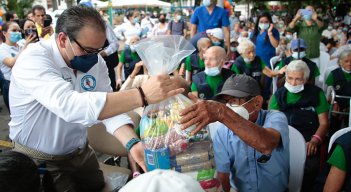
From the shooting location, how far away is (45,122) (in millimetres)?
1894

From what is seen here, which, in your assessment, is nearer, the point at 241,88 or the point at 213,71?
the point at 241,88

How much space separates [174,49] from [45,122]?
3.11 ft

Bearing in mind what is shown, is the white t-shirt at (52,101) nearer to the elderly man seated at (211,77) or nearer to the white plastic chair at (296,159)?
the white plastic chair at (296,159)

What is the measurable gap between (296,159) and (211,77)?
202 centimetres

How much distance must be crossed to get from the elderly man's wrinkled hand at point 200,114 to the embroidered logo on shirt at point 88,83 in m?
0.93

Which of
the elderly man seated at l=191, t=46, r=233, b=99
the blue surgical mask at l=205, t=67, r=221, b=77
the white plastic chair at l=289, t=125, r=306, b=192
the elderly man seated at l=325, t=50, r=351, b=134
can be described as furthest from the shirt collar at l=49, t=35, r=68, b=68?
the elderly man seated at l=325, t=50, r=351, b=134

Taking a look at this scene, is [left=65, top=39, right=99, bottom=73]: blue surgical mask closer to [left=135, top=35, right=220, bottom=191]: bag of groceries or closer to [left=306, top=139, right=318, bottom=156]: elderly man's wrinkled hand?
[left=135, top=35, right=220, bottom=191]: bag of groceries

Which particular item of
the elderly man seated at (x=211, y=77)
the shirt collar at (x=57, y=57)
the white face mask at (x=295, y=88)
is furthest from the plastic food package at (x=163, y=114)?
the elderly man seated at (x=211, y=77)

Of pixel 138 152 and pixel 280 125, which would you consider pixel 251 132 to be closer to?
pixel 280 125

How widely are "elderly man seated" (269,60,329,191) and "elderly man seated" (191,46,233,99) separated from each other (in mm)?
766

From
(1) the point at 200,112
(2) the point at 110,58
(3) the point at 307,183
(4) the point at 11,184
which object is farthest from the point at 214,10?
(4) the point at 11,184

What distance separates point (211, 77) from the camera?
405 cm

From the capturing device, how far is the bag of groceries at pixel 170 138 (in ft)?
4.28

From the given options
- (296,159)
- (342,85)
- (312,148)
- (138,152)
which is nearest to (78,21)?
(138,152)
